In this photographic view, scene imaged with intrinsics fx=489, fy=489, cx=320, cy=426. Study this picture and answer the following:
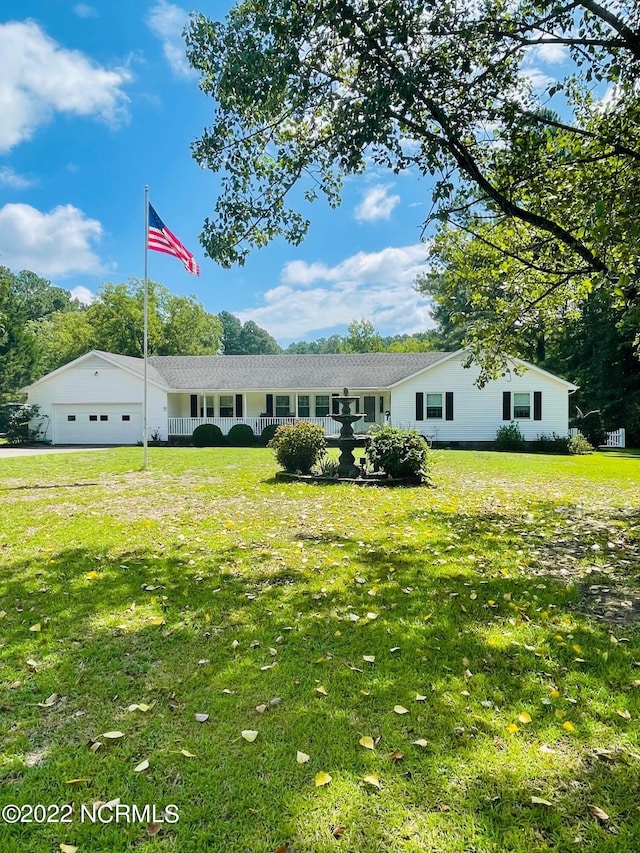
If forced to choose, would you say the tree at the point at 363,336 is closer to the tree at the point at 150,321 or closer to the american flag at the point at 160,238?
the tree at the point at 150,321

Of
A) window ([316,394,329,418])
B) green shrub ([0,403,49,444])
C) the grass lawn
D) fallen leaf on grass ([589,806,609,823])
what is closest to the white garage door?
green shrub ([0,403,49,444])

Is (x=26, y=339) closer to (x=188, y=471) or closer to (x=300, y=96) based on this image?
(x=188, y=471)

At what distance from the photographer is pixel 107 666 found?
124 inches

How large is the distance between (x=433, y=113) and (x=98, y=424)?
24876mm

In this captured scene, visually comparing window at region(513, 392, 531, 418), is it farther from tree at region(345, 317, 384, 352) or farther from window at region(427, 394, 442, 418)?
tree at region(345, 317, 384, 352)

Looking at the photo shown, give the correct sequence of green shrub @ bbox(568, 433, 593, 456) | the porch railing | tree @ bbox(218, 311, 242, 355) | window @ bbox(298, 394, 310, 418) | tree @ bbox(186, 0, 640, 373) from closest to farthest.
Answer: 1. tree @ bbox(186, 0, 640, 373)
2. green shrub @ bbox(568, 433, 593, 456)
3. the porch railing
4. window @ bbox(298, 394, 310, 418)
5. tree @ bbox(218, 311, 242, 355)

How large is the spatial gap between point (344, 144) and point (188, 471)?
9902 mm

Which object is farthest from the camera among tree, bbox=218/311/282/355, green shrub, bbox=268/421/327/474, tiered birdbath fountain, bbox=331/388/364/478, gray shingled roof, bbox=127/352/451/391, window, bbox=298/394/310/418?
tree, bbox=218/311/282/355

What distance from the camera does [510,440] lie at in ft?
75.9

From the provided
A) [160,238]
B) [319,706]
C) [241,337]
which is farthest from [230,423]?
[241,337]

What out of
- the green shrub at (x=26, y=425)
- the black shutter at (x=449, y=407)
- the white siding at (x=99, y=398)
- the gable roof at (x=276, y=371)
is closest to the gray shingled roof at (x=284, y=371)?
the gable roof at (x=276, y=371)

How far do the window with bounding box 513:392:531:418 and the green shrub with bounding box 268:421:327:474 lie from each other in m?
15.2

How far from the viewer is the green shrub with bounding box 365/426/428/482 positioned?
11.2m

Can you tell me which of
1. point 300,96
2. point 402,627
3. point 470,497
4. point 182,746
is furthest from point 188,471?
point 182,746
